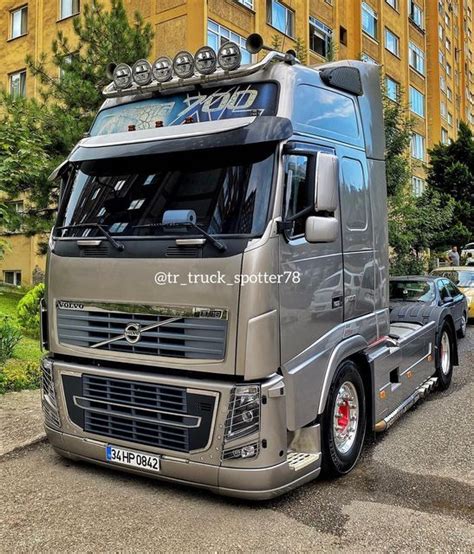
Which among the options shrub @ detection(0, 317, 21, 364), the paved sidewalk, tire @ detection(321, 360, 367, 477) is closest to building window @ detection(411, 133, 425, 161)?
shrub @ detection(0, 317, 21, 364)

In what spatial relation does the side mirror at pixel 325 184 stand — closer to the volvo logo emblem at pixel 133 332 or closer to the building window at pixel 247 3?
the volvo logo emblem at pixel 133 332

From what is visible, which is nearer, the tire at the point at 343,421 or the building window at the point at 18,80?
the tire at the point at 343,421

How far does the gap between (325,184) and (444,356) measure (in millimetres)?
4714

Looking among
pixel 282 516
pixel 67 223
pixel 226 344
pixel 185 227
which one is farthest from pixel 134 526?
pixel 67 223

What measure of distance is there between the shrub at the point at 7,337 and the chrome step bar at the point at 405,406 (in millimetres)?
5203

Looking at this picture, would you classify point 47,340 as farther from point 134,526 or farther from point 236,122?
point 236,122

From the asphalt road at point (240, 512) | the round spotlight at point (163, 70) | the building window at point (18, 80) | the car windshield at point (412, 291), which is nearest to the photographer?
the asphalt road at point (240, 512)

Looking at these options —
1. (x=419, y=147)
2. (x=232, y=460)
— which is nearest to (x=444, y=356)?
(x=232, y=460)

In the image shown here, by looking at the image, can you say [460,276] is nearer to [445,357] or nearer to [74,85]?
[445,357]

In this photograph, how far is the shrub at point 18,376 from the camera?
715cm

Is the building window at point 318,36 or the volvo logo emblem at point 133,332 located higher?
the building window at point 318,36

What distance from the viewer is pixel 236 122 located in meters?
3.81

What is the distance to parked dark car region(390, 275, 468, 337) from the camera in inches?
283

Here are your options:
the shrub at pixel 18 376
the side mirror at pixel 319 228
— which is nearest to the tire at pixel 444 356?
the side mirror at pixel 319 228
